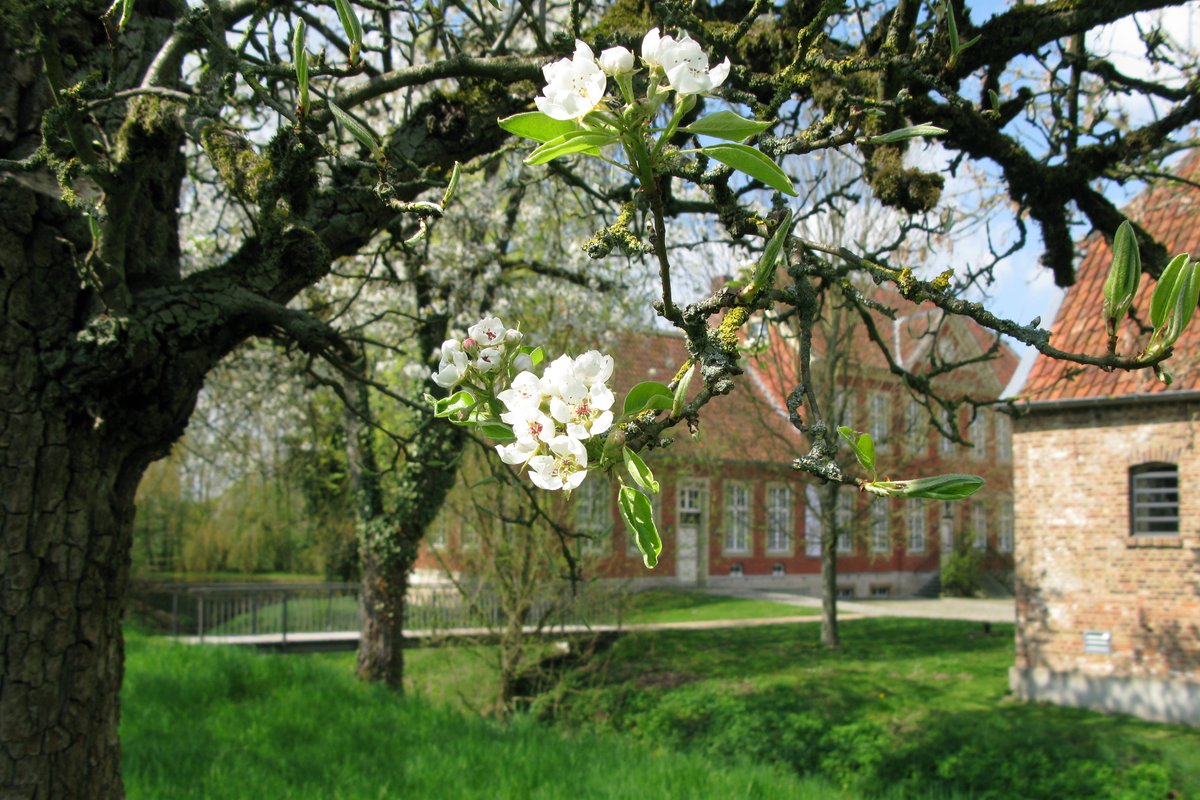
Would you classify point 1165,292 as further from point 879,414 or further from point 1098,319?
point 879,414

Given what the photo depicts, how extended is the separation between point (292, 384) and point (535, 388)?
13.3 metres

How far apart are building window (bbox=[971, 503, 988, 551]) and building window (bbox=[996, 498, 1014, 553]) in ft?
1.60

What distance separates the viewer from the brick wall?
11.2 meters

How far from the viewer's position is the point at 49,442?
3.19 meters

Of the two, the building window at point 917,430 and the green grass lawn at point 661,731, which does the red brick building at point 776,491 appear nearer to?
the building window at point 917,430

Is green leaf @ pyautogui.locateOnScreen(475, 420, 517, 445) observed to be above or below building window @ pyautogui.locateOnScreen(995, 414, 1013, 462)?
below

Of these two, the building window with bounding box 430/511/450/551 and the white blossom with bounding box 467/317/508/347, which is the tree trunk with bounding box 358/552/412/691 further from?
the white blossom with bounding box 467/317/508/347

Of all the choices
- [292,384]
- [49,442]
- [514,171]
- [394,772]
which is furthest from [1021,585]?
[49,442]

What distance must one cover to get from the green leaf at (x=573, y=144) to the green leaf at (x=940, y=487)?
0.58 m

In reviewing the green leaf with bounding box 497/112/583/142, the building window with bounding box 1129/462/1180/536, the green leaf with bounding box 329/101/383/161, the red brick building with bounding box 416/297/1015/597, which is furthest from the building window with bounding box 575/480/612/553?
the green leaf with bounding box 497/112/583/142

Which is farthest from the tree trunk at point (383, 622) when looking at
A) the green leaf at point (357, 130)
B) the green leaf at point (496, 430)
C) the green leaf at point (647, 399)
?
the green leaf at point (647, 399)

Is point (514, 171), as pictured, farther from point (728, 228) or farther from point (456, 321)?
point (728, 228)

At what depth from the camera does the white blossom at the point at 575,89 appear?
1011 mm

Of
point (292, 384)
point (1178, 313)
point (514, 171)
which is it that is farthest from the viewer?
point (292, 384)
